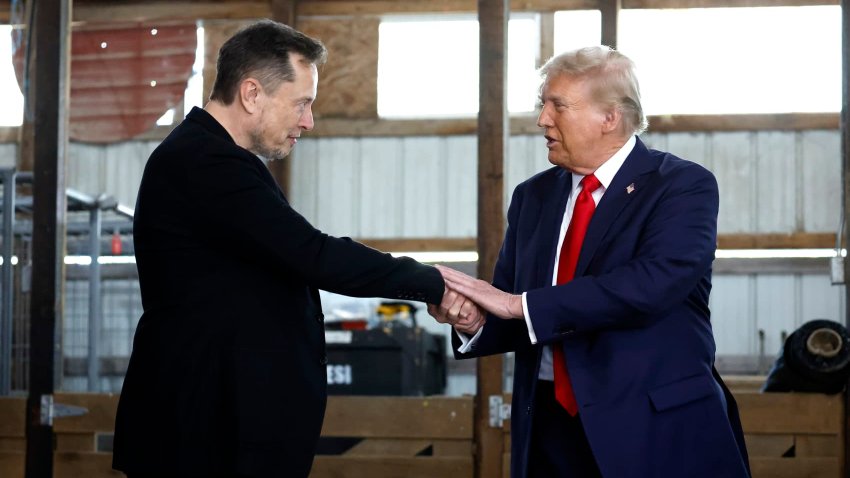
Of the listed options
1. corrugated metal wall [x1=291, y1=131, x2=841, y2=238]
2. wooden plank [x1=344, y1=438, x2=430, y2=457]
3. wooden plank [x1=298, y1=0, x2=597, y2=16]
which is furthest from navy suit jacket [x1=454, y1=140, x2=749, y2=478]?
corrugated metal wall [x1=291, y1=131, x2=841, y2=238]

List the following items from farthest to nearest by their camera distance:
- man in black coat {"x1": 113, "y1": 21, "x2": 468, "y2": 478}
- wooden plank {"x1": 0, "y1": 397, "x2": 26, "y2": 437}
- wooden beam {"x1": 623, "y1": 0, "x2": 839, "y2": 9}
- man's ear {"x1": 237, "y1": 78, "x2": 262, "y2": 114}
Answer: wooden beam {"x1": 623, "y1": 0, "x2": 839, "y2": 9} → wooden plank {"x1": 0, "y1": 397, "x2": 26, "y2": 437} → man's ear {"x1": 237, "y1": 78, "x2": 262, "y2": 114} → man in black coat {"x1": 113, "y1": 21, "x2": 468, "y2": 478}

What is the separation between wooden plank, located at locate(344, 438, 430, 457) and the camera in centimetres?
506

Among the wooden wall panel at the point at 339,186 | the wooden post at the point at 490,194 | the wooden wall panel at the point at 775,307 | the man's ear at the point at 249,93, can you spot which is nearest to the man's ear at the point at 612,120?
the man's ear at the point at 249,93

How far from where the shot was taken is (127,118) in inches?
452

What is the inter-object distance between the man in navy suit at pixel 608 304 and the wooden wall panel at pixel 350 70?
9286 mm

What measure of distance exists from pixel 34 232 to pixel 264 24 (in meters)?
2.77

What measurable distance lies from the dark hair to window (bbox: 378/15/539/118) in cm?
945

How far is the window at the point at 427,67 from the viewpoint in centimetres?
1214

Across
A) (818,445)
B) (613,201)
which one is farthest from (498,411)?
(613,201)

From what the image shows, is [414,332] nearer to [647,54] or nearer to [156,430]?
[156,430]

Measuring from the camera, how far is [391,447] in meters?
5.08

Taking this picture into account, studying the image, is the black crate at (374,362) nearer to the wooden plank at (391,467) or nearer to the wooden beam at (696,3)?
the wooden plank at (391,467)

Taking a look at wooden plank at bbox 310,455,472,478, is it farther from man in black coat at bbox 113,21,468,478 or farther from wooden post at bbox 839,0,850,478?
man in black coat at bbox 113,21,468,478

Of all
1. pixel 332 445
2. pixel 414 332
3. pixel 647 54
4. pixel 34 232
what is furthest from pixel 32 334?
pixel 647 54
